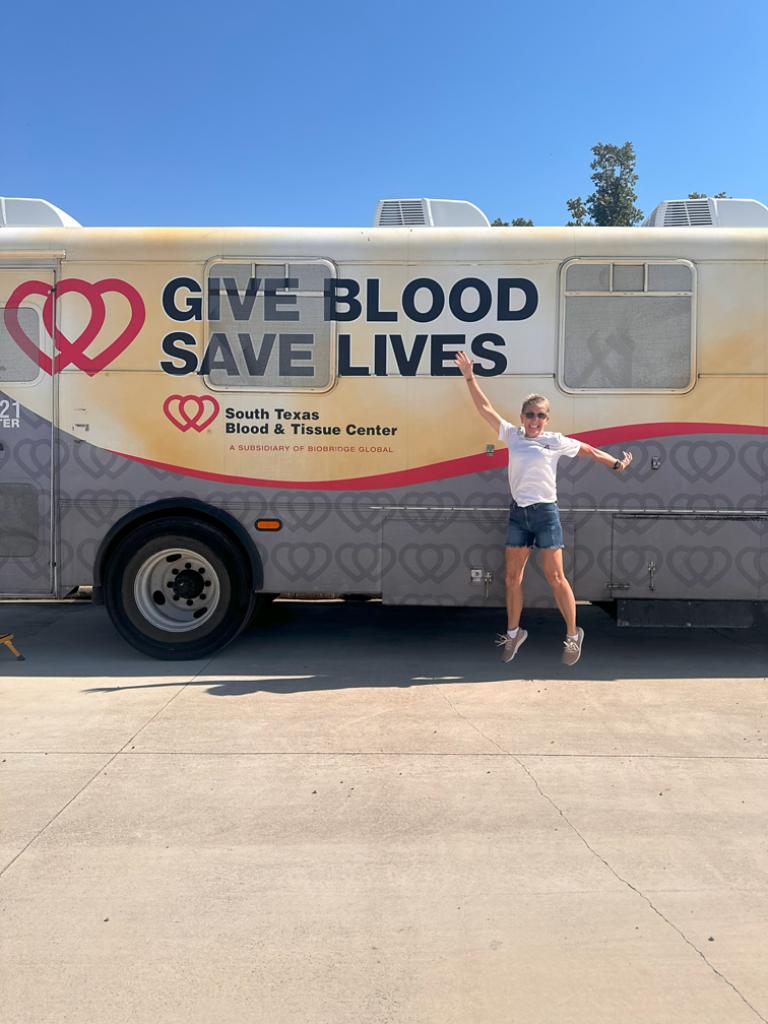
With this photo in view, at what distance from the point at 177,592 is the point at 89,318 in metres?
2.18

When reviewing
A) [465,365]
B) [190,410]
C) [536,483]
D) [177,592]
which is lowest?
[177,592]

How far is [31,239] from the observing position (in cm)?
618

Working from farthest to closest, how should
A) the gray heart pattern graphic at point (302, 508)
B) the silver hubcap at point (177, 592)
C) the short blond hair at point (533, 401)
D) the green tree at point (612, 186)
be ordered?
the green tree at point (612, 186), the silver hubcap at point (177, 592), the gray heart pattern graphic at point (302, 508), the short blond hair at point (533, 401)

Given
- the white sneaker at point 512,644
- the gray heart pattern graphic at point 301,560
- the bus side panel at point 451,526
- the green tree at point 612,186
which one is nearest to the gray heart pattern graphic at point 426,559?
the bus side panel at point 451,526

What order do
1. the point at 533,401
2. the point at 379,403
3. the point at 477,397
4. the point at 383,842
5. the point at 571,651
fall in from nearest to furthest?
1. the point at 383,842
2. the point at 533,401
3. the point at 477,397
4. the point at 571,651
5. the point at 379,403

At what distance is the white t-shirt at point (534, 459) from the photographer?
19.1 feet

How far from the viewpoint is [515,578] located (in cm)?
603

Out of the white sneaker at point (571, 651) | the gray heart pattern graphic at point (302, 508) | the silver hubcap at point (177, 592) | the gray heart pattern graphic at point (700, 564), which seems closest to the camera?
the white sneaker at point (571, 651)

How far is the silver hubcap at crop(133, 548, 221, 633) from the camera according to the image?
20.9 feet

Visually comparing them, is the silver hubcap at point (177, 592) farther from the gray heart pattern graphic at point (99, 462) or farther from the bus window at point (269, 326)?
the bus window at point (269, 326)

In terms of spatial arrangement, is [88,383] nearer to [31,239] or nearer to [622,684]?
[31,239]

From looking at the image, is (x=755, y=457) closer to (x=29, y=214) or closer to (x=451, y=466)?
(x=451, y=466)

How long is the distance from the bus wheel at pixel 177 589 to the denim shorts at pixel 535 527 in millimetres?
2055

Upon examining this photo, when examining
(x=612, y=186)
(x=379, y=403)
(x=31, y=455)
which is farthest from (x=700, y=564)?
(x=612, y=186)
